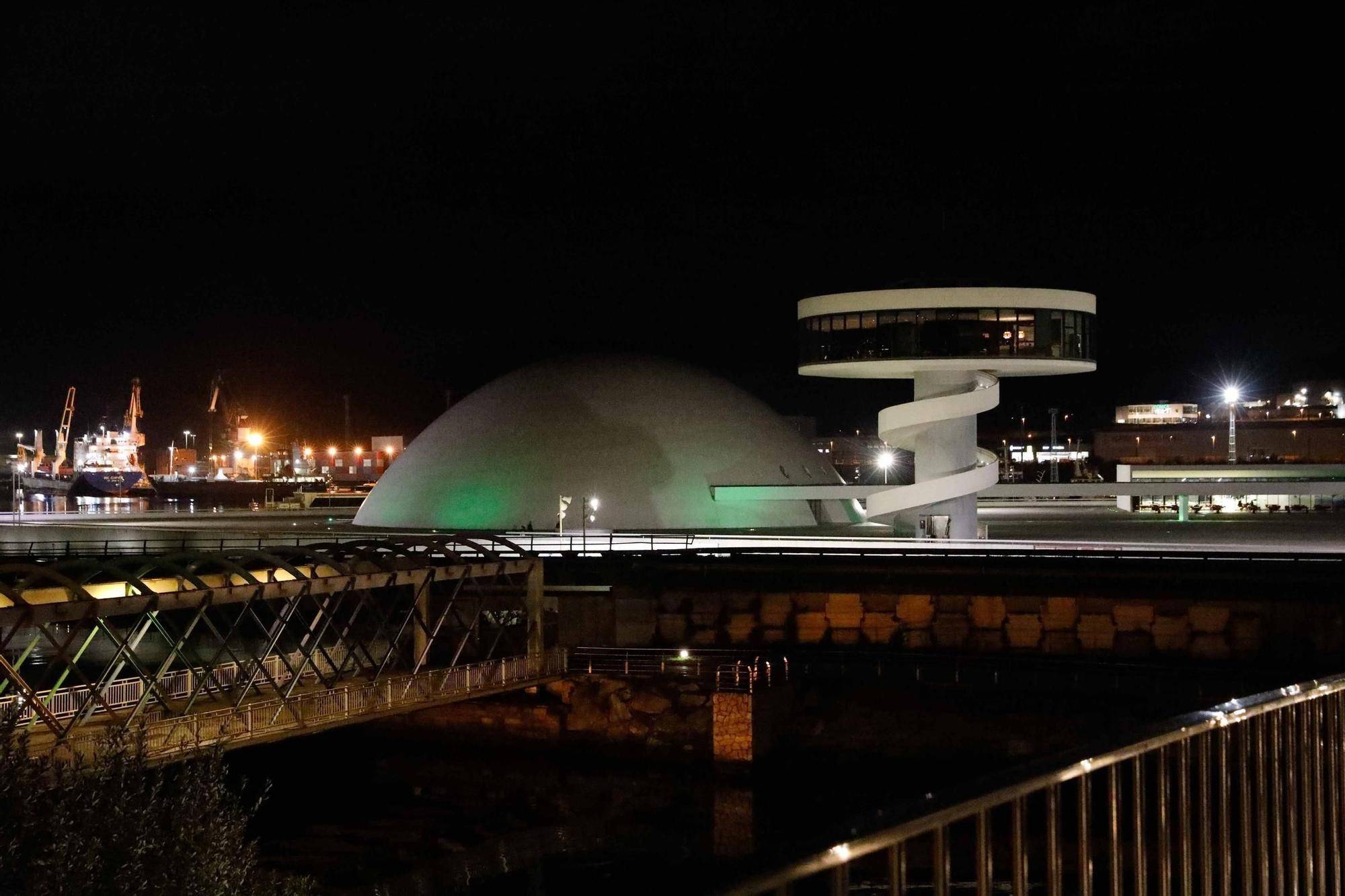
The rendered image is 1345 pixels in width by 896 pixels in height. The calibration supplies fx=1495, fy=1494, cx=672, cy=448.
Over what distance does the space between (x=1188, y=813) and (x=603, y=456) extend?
68892 millimetres

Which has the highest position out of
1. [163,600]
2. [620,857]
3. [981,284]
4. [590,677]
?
[981,284]

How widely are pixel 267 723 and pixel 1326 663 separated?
1044 inches

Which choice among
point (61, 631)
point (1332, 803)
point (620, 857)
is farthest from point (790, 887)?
point (61, 631)

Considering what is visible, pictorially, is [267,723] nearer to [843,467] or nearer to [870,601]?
[870,601]

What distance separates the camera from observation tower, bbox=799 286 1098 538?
214 ft

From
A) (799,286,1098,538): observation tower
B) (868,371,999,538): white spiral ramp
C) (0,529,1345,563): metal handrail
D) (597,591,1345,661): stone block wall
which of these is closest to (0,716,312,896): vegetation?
(0,529,1345,563): metal handrail

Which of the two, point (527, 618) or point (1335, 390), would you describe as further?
point (1335, 390)

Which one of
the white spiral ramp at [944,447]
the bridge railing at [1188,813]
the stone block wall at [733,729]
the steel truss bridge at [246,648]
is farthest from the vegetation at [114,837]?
the white spiral ramp at [944,447]

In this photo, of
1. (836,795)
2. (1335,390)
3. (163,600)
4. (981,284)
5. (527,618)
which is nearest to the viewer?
(163,600)

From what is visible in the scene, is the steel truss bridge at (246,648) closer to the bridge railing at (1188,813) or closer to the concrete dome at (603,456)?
the bridge railing at (1188,813)

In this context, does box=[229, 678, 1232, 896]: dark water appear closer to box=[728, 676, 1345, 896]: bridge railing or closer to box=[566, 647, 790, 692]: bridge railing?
box=[566, 647, 790, 692]: bridge railing

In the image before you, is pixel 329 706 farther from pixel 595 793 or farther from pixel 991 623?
pixel 991 623

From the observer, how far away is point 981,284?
65562 millimetres

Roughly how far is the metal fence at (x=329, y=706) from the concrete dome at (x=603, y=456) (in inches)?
1241
